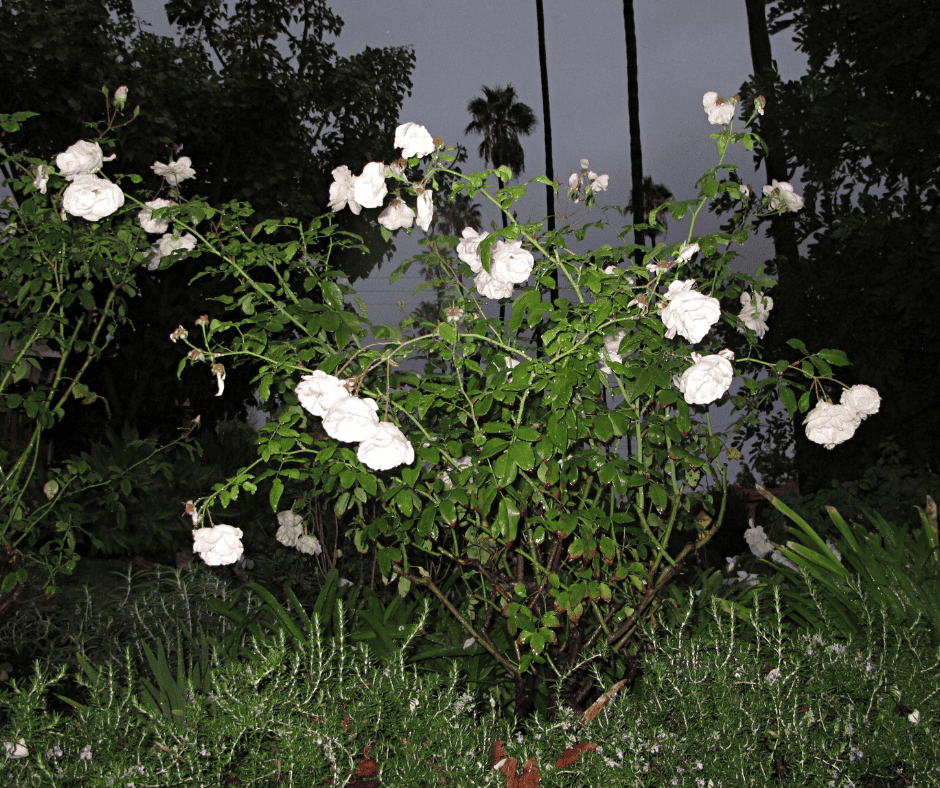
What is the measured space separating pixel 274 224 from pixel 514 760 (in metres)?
1.88

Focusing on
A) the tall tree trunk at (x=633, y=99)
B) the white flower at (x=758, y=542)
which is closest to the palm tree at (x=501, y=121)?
the tall tree trunk at (x=633, y=99)

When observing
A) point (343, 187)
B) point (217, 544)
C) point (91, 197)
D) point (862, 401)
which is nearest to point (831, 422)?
point (862, 401)

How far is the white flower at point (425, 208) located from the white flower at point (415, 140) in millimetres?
117

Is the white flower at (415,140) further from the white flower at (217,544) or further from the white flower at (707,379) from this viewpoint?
the white flower at (217,544)

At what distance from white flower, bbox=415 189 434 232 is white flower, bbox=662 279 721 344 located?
2.54 feet

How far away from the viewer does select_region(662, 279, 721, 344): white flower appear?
6.51ft

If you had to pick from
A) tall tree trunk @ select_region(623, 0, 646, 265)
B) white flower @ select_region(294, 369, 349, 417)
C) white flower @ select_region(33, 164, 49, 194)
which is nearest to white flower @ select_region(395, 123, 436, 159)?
white flower @ select_region(294, 369, 349, 417)

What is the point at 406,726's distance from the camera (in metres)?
1.92

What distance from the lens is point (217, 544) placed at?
226 cm

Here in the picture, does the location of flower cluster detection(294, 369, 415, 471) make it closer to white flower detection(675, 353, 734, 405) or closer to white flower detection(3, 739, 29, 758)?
white flower detection(675, 353, 734, 405)

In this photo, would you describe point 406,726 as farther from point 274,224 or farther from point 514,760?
point 274,224

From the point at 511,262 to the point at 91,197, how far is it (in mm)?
1725

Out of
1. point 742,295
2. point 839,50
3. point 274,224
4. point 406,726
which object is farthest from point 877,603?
point 839,50

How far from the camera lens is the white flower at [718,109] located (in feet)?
8.02
